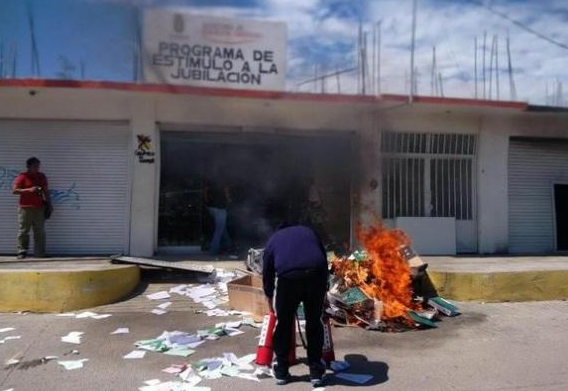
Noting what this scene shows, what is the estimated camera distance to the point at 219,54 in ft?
32.0

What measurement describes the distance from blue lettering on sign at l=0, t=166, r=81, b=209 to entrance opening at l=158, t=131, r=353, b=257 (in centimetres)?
151

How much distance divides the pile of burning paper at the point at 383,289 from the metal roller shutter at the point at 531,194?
15.6ft

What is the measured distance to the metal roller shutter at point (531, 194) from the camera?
1167 centimetres

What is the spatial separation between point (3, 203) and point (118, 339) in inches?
207

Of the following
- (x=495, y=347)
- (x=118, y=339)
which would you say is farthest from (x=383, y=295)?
(x=118, y=339)

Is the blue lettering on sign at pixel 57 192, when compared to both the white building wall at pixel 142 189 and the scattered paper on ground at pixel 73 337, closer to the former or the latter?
the white building wall at pixel 142 189

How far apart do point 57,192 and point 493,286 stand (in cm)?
743

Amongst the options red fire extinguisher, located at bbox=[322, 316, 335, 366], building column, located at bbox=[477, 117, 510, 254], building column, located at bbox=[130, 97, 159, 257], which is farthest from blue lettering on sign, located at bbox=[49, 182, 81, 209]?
building column, located at bbox=[477, 117, 510, 254]

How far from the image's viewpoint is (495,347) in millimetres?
5848

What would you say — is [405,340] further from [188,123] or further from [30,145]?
[30,145]

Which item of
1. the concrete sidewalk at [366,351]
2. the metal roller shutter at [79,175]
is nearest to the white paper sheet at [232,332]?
the concrete sidewalk at [366,351]

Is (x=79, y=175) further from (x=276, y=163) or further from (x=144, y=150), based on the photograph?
(x=276, y=163)

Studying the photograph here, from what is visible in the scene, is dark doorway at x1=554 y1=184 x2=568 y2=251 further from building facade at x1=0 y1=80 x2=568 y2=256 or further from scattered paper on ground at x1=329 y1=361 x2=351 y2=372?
scattered paper on ground at x1=329 y1=361 x2=351 y2=372

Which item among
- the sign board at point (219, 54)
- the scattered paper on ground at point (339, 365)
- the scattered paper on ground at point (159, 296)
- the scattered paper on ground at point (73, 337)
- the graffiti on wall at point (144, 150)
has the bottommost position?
the scattered paper on ground at point (339, 365)
